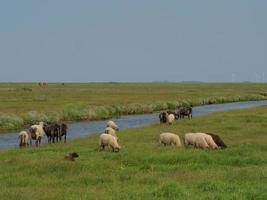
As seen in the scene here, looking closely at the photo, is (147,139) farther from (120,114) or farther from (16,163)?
(120,114)

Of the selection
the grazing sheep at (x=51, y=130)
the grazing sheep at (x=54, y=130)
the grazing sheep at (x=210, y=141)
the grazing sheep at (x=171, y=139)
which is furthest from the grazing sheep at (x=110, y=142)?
the grazing sheep at (x=51, y=130)

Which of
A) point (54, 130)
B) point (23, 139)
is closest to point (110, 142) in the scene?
point (23, 139)

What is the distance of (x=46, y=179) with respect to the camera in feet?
55.1

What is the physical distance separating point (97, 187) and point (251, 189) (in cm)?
458

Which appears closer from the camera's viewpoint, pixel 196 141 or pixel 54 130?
pixel 196 141

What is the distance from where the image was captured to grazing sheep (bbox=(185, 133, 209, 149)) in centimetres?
→ 2447

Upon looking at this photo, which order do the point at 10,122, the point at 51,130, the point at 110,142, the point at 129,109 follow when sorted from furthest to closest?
1. the point at 129,109
2. the point at 10,122
3. the point at 51,130
4. the point at 110,142

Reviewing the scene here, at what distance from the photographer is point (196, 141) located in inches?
976

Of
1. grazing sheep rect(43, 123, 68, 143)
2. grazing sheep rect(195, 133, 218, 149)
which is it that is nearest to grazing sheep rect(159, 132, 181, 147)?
grazing sheep rect(195, 133, 218, 149)

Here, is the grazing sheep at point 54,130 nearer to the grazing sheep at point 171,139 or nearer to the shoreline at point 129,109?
the grazing sheep at point 171,139

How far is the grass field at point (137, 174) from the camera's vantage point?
46.4 ft

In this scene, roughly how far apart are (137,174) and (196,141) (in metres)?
7.93

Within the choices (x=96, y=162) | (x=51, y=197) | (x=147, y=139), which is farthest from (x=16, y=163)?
(x=147, y=139)

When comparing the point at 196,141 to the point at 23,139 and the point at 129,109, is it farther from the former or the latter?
the point at 129,109
